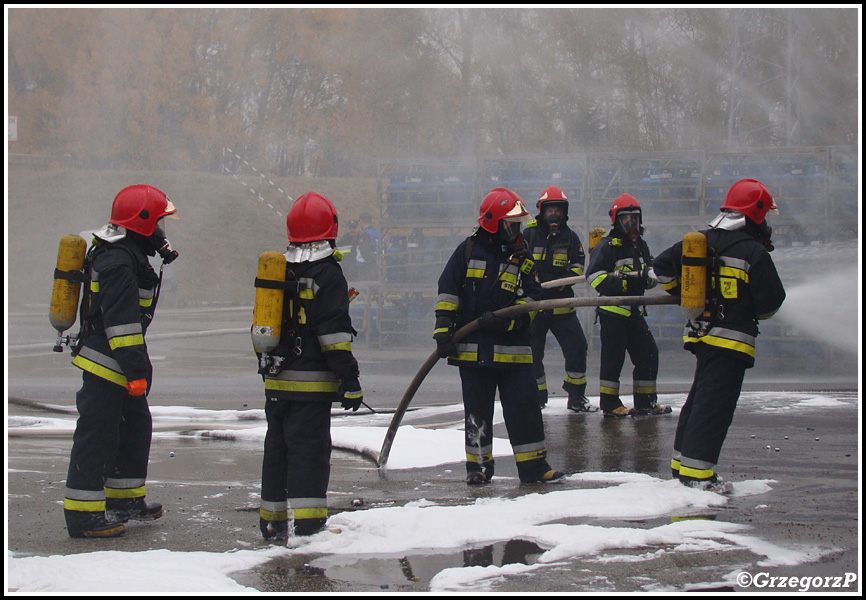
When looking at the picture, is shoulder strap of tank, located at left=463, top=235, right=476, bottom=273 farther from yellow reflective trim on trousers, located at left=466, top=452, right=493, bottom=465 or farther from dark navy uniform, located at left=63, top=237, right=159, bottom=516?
dark navy uniform, located at left=63, top=237, right=159, bottom=516

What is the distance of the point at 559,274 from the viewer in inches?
312

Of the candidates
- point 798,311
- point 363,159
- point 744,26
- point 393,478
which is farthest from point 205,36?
point 393,478

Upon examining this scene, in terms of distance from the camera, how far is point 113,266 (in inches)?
177

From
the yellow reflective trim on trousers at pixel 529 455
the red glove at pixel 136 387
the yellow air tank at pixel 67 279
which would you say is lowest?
the yellow reflective trim on trousers at pixel 529 455

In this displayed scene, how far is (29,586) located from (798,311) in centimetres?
1286

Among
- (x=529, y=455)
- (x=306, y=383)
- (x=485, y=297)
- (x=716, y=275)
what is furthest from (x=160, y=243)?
(x=716, y=275)

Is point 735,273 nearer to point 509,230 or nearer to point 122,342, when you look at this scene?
point 509,230

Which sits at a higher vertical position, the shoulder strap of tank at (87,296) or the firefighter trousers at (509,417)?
the shoulder strap of tank at (87,296)

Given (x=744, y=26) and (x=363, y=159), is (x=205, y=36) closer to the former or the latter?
(x=363, y=159)

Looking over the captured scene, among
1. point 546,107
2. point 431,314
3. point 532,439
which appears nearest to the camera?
point 532,439

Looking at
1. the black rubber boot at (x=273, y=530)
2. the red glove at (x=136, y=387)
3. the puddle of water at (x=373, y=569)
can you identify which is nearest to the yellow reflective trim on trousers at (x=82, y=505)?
the red glove at (x=136, y=387)

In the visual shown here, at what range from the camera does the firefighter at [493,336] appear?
5383mm

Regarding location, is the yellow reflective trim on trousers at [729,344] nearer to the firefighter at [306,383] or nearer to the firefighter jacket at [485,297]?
the firefighter jacket at [485,297]

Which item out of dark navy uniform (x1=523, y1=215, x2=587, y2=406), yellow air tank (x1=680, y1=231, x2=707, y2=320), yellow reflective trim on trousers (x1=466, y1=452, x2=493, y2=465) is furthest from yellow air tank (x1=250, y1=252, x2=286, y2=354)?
dark navy uniform (x1=523, y1=215, x2=587, y2=406)
